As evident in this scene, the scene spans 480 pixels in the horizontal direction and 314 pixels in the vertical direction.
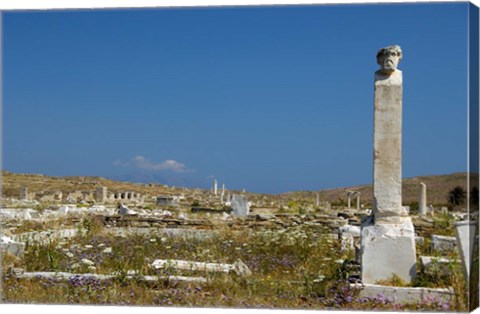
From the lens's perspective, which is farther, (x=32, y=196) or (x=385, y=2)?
(x=32, y=196)

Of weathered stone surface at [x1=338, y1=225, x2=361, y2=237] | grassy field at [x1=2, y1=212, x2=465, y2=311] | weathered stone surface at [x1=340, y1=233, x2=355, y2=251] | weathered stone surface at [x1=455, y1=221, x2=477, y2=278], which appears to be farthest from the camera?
weathered stone surface at [x1=338, y1=225, x2=361, y2=237]

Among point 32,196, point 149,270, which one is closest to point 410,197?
point 32,196

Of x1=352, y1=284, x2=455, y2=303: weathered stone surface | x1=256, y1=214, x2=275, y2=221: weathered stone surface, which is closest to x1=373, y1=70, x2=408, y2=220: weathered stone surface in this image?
x1=352, y1=284, x2=455, y2=303: weathered stone surface

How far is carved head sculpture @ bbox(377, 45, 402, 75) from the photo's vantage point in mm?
7086

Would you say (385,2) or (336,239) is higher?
(385,2)

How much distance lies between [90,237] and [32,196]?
21.7 metres

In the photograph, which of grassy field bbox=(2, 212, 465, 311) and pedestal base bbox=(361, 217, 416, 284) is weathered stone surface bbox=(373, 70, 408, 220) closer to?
pedestal base bbox=(361, 217, 416, 284)

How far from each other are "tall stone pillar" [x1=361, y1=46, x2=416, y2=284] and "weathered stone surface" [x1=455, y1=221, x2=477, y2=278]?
1.12 meters

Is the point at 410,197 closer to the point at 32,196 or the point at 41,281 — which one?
the point at 32,196

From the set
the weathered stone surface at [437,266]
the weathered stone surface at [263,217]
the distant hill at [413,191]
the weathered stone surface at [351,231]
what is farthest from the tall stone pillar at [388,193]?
the distant hill at [413,191]

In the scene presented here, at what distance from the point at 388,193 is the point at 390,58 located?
5.30 ft

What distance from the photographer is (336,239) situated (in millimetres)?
12453

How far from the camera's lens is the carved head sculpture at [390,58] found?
709cm

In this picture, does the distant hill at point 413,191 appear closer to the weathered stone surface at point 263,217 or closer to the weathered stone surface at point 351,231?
the weathered stone surface at point 263,217
